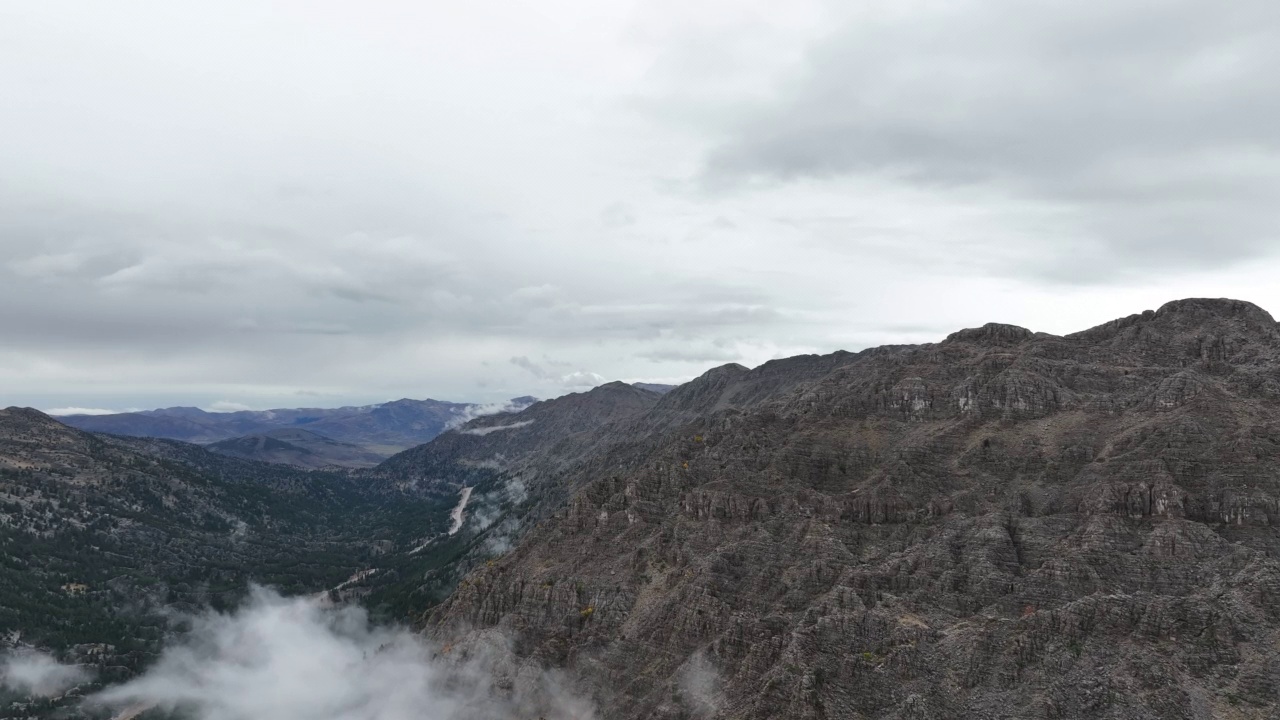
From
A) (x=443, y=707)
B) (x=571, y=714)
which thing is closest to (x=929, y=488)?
(x=571, y=714)

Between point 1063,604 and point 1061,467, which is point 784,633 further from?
point 1061,467

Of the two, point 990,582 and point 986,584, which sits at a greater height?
point 990,582

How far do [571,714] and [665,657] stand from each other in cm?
2400

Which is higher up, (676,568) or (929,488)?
(929,488)

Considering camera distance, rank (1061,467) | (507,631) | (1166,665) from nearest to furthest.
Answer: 1. (1166,665)
2. (1061,467)
3. (507,631)

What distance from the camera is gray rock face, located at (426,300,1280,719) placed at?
4626 inches

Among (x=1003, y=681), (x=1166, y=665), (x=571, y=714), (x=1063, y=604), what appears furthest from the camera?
(x=571, y=714)

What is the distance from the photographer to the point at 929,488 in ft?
597

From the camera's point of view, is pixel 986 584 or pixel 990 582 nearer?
pixel 986 584

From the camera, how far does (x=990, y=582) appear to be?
14462 cm

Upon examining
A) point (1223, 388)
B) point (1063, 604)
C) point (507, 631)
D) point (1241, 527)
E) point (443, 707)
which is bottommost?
point (443, 707)

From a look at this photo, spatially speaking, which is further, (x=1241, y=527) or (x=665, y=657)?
(x=665, y=657)

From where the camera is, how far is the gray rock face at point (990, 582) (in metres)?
118

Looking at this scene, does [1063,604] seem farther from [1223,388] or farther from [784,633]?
[1223,388]
